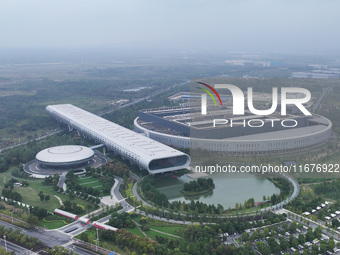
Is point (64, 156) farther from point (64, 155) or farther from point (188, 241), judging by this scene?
point (188, 241)

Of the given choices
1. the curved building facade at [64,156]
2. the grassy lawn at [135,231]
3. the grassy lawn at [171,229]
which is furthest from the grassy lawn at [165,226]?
the curved building facade at [64,156]

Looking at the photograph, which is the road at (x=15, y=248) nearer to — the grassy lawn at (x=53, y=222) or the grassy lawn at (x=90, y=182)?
the grassy lawn at (x=53, y=222)

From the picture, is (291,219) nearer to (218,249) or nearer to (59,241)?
(218,249)

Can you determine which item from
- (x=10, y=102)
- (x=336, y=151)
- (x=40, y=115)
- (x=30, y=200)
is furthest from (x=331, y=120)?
(x=10, y=102)

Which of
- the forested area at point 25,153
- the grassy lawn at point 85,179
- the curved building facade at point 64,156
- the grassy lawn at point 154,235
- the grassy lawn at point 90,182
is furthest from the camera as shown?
the forested area at point 25,153

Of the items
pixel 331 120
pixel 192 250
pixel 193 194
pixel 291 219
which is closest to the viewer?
pixel 192 250

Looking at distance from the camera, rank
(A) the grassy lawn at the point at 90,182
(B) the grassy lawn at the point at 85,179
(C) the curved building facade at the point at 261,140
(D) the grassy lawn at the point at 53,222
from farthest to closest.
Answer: (C) the curved building facade at the point at 261,140 → (B) the grassy lawn at the point at 85,179 → (A) the grassy lawn at the point at 90,182 → (D) the grassy lawn at the point at 53,222

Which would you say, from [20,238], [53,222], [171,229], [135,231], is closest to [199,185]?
[171,229]
